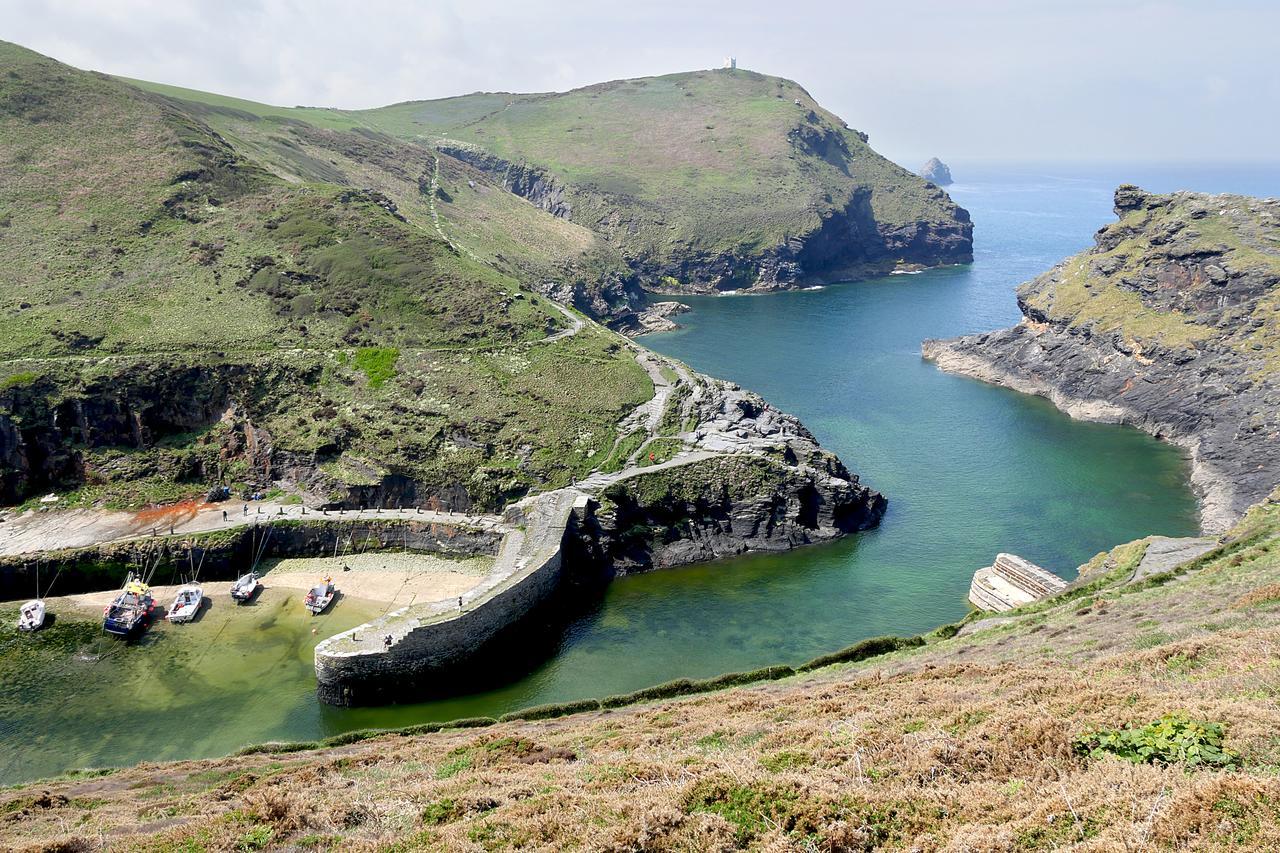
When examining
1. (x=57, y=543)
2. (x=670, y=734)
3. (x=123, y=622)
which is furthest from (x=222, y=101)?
(x=670, y=734)

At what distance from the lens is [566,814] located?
1920cm

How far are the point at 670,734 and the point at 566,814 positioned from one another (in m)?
11.1

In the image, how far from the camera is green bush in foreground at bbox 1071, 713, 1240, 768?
1615 centimetres

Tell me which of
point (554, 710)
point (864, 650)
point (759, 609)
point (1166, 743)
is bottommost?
point (759, 609)

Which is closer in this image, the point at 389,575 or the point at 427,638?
the point at 427,638

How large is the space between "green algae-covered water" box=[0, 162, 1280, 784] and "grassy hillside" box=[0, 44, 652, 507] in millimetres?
16698

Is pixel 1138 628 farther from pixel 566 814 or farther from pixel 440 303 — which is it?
pixel 440 303

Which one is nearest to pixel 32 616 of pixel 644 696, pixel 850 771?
pixel 644 696

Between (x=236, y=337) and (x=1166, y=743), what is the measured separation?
266ft

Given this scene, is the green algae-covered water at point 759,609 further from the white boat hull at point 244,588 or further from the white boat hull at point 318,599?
the white boat hull at point 244,588

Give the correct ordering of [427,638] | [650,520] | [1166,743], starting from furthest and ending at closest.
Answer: [650,520] < [427,638] < [1166,743]

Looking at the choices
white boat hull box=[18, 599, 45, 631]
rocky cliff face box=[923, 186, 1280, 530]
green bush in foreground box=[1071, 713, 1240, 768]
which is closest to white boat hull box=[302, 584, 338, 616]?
white boat hull box=[18, 599, 45, 631]

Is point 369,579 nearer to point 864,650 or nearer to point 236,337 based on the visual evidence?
point 236,337

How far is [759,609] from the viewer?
2224 inches
